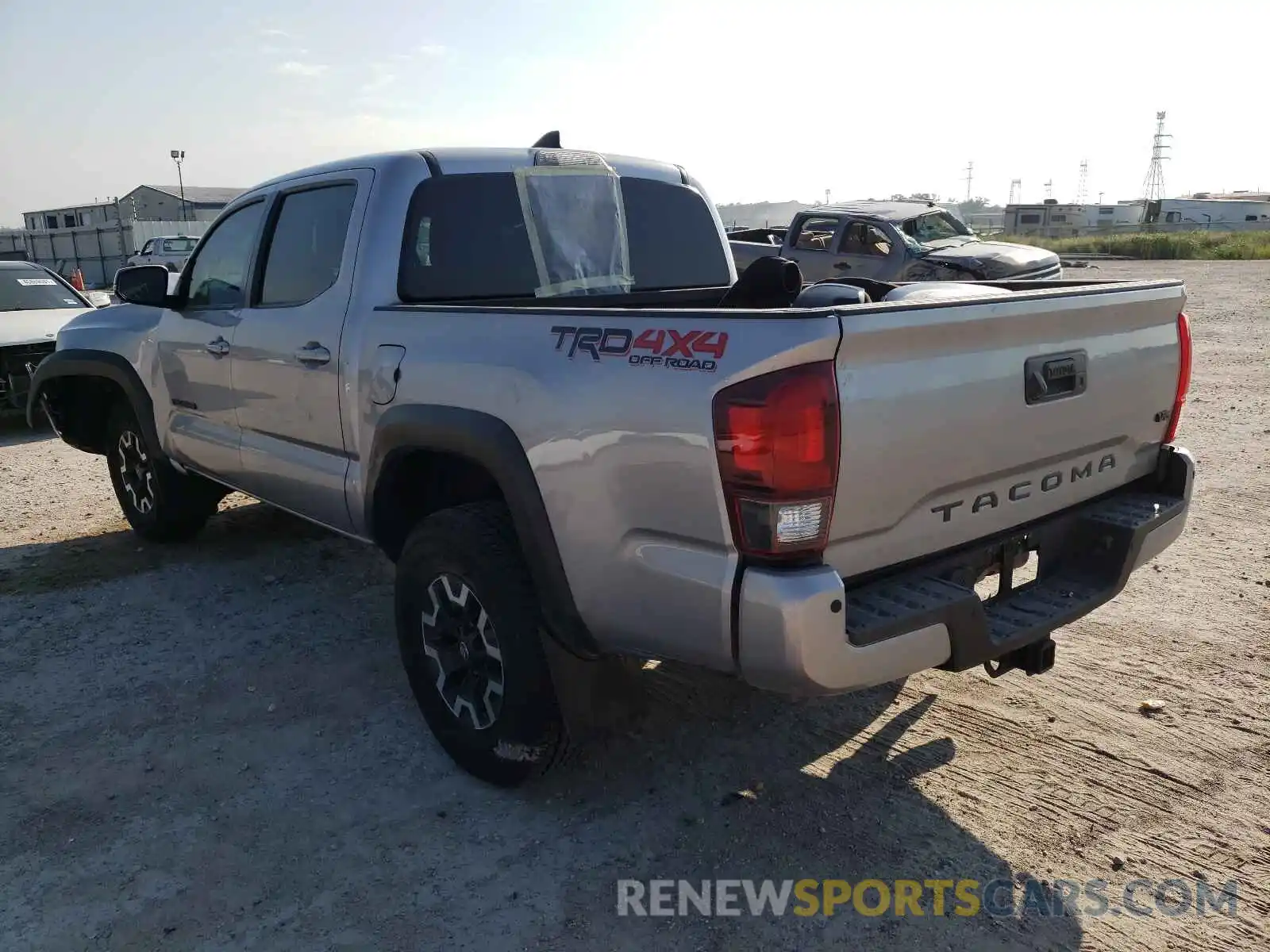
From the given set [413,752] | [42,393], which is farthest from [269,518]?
[413,752]

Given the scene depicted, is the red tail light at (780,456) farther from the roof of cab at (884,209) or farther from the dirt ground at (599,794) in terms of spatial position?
the roof of cab at (884,209)

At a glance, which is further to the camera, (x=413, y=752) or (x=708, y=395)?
(x=413, y=752)

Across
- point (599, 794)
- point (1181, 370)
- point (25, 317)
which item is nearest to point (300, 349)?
point (599, 794)

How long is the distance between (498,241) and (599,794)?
211 cm

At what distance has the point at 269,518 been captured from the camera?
6406 mm

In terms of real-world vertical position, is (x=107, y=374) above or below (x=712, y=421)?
below

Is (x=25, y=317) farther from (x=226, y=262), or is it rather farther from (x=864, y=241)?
(x=864, y=241)

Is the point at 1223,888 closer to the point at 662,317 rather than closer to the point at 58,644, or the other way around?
the point at 662,317

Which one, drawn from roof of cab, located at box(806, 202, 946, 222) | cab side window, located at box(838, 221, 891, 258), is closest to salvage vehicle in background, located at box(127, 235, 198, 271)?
roof of cab, located at box(806, 202, 946, 222)

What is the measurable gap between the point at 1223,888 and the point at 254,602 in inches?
167

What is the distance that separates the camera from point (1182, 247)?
33.7m

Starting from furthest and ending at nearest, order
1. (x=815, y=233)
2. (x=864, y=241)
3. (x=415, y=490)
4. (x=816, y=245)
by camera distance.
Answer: (x=815, y=233)
(x=816, y=245)
(x=864, y=241)
(x=415, y=490)

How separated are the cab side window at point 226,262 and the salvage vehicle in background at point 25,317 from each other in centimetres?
434

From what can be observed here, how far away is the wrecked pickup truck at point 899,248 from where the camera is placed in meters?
11.8
